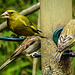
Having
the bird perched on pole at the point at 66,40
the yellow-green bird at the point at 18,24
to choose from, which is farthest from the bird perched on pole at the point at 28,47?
the bird perched on pole at the point at 66,40

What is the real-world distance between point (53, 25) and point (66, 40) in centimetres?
43

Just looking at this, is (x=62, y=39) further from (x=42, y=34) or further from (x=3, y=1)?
(x=3, y=1)

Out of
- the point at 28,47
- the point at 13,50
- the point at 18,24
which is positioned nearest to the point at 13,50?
the point at 13,50

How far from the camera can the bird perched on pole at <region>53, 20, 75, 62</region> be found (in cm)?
446

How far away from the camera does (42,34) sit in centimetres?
496

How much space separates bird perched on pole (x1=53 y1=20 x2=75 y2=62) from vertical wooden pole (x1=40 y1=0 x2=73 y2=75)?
146 millimetres

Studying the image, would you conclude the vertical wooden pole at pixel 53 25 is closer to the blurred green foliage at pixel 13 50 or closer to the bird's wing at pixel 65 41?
the bird's wing at pixel 65 41

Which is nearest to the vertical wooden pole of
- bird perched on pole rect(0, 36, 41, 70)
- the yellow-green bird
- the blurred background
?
the yellow-green bird

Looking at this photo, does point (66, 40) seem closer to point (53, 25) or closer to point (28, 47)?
point (53, 25)

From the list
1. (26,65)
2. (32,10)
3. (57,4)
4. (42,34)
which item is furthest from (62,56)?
→ (26,65)

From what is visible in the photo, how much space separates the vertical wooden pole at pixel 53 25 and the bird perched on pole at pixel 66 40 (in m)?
0.15

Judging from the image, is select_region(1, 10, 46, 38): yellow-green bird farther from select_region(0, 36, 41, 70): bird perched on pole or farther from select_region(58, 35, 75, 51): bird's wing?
select_region(58, 35, 75, 51): bird's wing

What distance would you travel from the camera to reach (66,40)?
4.57m

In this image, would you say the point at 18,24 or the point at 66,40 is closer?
the point at 66,40
